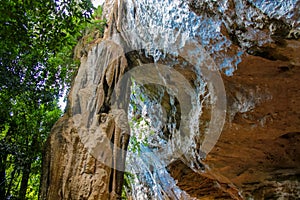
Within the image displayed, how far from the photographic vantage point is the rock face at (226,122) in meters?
2.34

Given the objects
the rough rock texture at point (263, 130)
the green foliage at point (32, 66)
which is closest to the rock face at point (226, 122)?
the rough rock texture at point (263, 130)

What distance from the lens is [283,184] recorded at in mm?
3762

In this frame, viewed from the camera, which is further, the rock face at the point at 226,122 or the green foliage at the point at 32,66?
the green foliage at the point at 32,66

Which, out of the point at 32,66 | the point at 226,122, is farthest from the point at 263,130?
the point at 32,66

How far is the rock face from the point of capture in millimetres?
2340

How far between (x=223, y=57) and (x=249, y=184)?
221 centimetres

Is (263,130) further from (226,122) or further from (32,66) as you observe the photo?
(32,66)

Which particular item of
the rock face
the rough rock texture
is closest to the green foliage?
the rock face

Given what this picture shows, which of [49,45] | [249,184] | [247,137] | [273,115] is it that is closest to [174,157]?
[249,184]

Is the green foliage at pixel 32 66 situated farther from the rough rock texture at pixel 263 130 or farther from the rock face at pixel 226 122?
the rough rock texture at pixel 263 130

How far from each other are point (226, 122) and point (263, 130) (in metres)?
0.42

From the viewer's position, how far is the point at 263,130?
3.38 metres

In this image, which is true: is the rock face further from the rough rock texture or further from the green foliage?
the green foliage

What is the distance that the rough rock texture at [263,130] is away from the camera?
2609 mm
